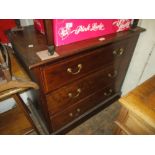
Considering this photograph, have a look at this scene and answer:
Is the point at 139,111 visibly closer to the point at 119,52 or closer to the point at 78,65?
the point at 78,65

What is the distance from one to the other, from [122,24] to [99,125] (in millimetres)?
994

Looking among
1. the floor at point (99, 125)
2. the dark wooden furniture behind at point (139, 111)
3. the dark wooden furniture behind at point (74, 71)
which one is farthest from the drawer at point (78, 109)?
the dark wooden furniture behind at point (139, 111)

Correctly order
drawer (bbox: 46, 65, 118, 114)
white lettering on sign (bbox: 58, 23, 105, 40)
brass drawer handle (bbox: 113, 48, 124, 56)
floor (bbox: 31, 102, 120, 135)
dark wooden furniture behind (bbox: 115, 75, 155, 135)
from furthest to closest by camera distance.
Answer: floor (bbox: 31, 102, 120, 135) < brass drawer handle (bbox: 113, 48, 124, 56) < drawer (bbox: 46, 65, 118, 114) < white lettering on sign (bbox: 58, 23, 105, 40) < dark wooden furniture behind (bbox: 115, 75, 155, 135)

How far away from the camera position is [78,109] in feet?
4.13

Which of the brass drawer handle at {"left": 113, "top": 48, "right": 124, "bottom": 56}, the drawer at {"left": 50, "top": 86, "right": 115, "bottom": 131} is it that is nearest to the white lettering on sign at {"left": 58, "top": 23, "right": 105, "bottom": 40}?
the brass drawer handle at {"left": 113, "top": 48, "right": 124, "bottom": 56}

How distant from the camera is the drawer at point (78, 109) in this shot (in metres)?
1.15

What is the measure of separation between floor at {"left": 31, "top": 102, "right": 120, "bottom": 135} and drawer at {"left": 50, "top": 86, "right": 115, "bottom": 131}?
0.56 feet

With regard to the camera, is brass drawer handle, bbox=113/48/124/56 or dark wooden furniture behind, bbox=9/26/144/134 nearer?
dark wooden furniture behind, bbox=9/26/144/134

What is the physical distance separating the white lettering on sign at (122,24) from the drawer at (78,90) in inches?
12.3

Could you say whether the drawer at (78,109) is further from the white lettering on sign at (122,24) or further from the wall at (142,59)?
the white lettering on sign at (122,24)

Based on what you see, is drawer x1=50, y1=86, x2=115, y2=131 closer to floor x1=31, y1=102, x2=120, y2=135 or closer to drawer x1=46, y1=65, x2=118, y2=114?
drawer x1=46, y1=65, x2=118, y2=114

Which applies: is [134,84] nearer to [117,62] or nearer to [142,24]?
[117,62]

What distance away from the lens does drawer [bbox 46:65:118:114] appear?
99 centimetres
